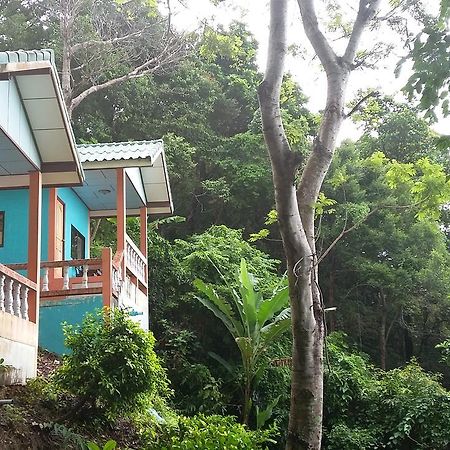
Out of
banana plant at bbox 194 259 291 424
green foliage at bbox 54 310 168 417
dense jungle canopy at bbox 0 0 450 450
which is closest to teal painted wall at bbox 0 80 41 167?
green foliage at bbox 54 310 168 417

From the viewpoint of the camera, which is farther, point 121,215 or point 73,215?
point 73,215

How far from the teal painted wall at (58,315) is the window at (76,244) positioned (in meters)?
3.09

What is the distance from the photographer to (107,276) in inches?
381

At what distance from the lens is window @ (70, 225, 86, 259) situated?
13027 mm

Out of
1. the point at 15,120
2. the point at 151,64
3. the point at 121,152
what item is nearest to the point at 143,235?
→ the point at 121,152

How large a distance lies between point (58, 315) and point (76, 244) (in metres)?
3.59

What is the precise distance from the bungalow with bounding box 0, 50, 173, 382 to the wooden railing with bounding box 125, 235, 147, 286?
2 centimetres

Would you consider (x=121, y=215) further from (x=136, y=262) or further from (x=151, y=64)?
(x=151, y=64)

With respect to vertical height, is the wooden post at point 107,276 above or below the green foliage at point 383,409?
above

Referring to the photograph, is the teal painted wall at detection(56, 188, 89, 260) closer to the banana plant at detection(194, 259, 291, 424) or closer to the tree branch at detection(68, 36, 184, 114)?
the banana plant at detection(194, 259, 291, 424)

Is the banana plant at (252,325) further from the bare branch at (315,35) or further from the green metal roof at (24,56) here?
the bare branch at (315,35)

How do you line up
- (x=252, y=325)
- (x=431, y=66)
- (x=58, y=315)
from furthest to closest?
(x=252, y=325)
(x=58, y=315)
(x=431, y=66)

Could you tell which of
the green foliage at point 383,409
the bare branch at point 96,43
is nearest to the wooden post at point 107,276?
the green foliage at point 383,409

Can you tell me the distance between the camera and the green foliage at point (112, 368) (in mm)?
6371
